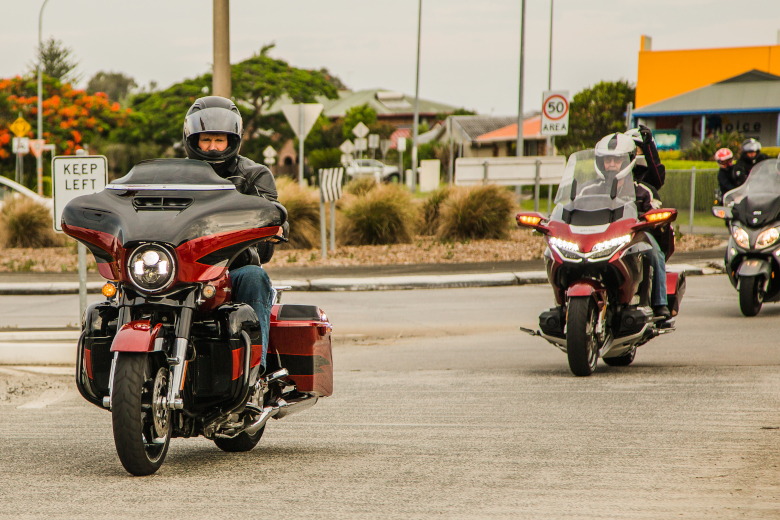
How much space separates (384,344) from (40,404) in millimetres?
3965

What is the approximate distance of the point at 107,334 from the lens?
449 centimetres

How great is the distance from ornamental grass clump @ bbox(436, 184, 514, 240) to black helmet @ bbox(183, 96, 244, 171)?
15872 millimetres

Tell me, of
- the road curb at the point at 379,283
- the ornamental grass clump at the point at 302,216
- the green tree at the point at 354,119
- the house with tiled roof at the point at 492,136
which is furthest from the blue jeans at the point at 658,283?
the green tree at the point at 354,119

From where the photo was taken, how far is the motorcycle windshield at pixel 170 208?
4316 mm

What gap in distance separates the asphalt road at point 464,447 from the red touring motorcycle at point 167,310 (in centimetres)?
30

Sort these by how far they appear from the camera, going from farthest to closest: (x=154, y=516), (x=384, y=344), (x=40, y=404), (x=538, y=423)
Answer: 1. (x=384, y=344)
2. (x=40, y=404)
3. (x=538, y=423)
4. (x=154, y=516)

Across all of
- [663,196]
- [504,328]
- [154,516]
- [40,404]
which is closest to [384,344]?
[504,328]

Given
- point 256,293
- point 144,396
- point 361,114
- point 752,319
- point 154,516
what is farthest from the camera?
point 361,114

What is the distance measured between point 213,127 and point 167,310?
107 cm

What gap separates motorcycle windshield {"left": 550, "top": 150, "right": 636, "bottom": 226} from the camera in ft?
25.3

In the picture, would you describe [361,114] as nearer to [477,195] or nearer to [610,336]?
[477,195]

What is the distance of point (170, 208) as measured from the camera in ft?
14.5

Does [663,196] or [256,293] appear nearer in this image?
[256,293]

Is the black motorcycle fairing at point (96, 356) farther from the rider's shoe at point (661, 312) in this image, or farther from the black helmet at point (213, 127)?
the rider's shoe at point (661, 312)
